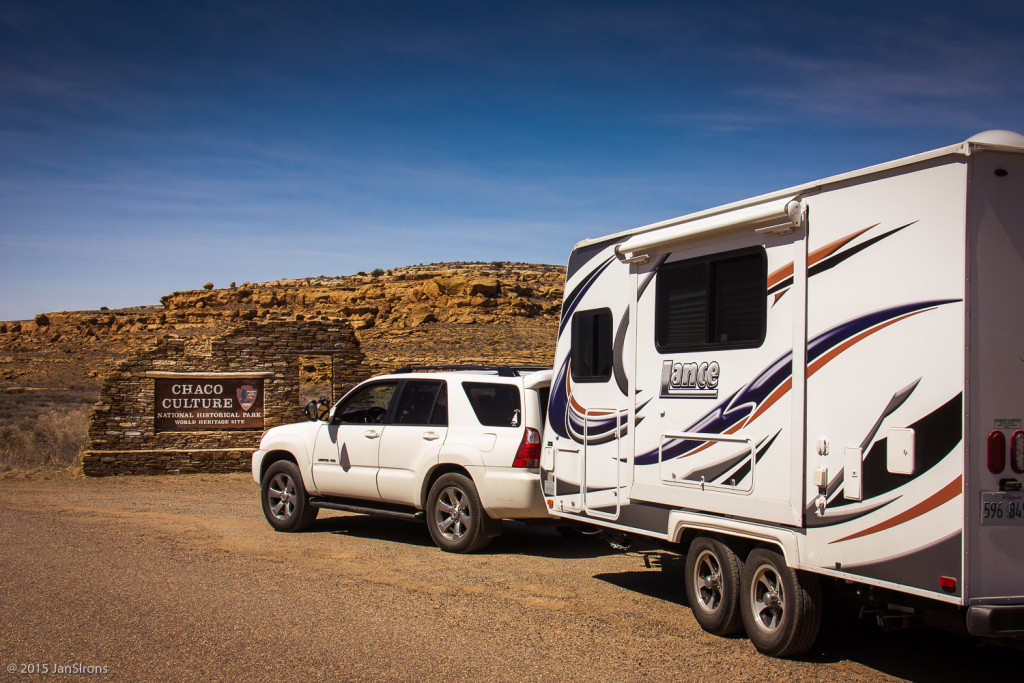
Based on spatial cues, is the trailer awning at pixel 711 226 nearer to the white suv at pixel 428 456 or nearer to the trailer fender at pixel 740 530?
the trailer fender at pixel 740 530

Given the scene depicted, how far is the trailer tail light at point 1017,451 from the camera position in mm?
4555

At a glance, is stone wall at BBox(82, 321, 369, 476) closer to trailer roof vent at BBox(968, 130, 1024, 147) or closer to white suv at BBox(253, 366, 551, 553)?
white suv at BBox(253, 366, 551, 553)

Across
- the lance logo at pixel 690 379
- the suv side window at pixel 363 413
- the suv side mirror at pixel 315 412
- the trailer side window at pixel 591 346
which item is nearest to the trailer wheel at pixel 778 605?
the lance logo at pixel 690 379

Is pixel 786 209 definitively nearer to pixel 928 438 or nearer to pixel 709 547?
pixel 928 438

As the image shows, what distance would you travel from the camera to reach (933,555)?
4605 millimetres

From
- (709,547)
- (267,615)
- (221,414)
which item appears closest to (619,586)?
(709,547)

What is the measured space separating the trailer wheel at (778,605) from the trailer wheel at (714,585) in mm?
74

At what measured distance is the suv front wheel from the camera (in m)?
8.93

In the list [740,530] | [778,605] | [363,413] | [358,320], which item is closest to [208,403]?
[363,413]

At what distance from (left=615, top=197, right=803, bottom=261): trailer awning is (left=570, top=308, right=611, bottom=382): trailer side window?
23.4 inches

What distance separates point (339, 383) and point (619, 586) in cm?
1257

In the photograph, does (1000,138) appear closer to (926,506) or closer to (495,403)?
(926,506)

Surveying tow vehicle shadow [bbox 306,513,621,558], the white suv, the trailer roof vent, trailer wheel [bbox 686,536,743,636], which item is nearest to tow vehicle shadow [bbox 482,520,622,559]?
tow vehicle shadow [bbox 306,513,621,558]

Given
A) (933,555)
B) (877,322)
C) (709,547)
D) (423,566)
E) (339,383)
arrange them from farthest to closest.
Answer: (339,383), (423,566), (709,547), (877,322), (933,555)
